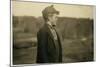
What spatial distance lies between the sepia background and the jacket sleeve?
5 cm

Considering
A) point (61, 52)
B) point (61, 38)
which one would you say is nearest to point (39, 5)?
point (61, 38)

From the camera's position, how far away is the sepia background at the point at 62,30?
7.20ft

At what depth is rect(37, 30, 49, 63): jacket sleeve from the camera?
228 cm

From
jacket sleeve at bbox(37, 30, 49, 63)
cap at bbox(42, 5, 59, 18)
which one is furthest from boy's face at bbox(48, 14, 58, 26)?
jacket sleeve at bbox(37, 30, 49, 63)

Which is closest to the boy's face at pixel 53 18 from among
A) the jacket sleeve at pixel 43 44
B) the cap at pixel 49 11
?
the cap at pixel 49 11

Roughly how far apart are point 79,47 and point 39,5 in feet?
2.39

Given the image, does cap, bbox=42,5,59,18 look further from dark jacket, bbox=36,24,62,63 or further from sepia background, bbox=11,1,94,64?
dark jacket, bbox=36,24,62,63

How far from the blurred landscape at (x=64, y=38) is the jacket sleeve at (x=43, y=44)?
0.05 m

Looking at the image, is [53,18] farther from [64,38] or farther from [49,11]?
[64,38]

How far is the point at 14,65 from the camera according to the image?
7.13 feet

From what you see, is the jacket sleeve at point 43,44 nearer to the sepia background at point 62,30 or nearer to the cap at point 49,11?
the sepia background at point 62,30

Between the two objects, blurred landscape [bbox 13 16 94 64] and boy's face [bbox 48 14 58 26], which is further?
boy's face [bbox 48 14 58 26]

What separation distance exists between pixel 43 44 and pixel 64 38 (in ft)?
0.91
